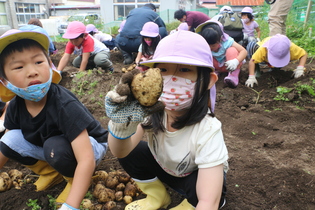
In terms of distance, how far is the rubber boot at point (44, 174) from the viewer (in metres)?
2.14

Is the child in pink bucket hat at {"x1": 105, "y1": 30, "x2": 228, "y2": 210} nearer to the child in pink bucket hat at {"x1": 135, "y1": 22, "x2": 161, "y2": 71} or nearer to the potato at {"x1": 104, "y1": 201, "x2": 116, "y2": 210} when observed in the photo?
the potato at {"x1": 104, "y1": 201, "x2": 116, "y2": 210}

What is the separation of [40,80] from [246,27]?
6821 mm

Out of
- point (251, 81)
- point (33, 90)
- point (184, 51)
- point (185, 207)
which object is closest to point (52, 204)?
point (33, 90)

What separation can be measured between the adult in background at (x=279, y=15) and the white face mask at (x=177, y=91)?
4.89 meters

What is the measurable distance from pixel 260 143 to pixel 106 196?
166cm

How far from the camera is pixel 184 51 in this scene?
1.45m

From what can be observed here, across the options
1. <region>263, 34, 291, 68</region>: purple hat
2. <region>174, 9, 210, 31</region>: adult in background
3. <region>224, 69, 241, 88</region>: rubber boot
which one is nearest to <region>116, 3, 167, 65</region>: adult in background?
<region>174, 9, 210, 31</region>: adult in background

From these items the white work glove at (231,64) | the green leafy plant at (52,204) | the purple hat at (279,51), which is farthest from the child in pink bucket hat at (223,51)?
the green leafy plant at (52,204)

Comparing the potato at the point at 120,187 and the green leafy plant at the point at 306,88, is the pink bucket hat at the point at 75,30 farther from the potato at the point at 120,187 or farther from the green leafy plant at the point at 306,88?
the green leafy plant at the point at 306,88

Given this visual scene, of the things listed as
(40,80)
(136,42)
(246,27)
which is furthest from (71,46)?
(246,27)

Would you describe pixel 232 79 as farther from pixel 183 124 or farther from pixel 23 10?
pixel 23 10

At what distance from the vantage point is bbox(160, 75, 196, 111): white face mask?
58.9 inches

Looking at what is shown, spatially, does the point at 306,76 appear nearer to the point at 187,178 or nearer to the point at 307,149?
the point at 307,149

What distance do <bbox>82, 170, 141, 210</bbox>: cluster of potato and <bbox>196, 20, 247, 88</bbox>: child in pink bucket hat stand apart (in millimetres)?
2764
